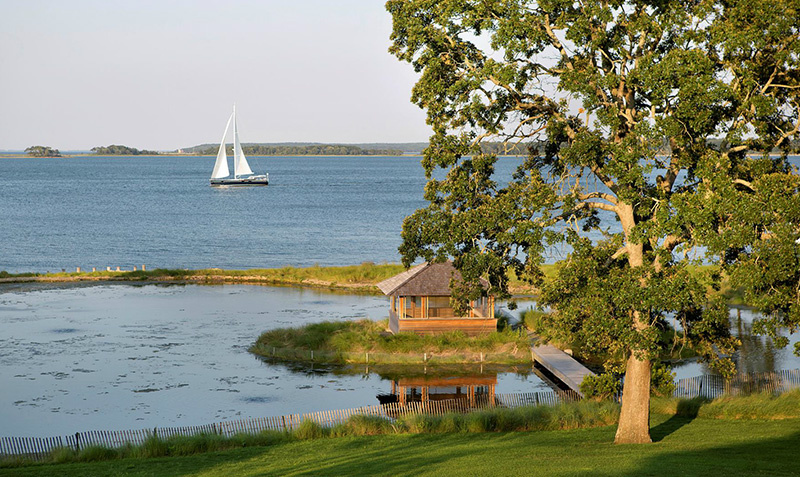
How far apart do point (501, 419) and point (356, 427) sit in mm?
4328

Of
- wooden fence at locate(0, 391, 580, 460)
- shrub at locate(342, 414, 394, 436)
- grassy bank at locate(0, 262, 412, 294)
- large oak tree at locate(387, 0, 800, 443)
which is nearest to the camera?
large oak tree at locate(387, 0, 800, 443)

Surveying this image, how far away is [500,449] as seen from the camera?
2144cm

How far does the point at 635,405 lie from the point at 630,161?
21.8 feet

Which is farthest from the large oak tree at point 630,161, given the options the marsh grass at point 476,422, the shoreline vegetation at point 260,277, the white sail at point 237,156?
the white sail at point 237,156

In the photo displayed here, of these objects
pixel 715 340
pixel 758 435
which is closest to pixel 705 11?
pixel 715 340

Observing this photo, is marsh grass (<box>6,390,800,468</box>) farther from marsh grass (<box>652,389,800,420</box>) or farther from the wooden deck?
the wooden deck

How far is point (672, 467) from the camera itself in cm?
1819

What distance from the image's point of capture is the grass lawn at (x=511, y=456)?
18.4 meters

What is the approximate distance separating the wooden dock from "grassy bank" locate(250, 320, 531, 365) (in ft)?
2.58

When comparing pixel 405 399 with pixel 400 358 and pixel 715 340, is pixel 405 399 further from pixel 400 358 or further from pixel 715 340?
pixel 715 340

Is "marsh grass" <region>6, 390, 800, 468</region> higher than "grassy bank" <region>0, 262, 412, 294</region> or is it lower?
lower

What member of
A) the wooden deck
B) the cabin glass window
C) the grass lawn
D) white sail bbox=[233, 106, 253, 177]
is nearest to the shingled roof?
the wooden deck

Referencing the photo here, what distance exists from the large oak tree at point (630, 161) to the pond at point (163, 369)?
548 inches

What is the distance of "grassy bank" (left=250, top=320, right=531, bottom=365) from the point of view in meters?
37.7
